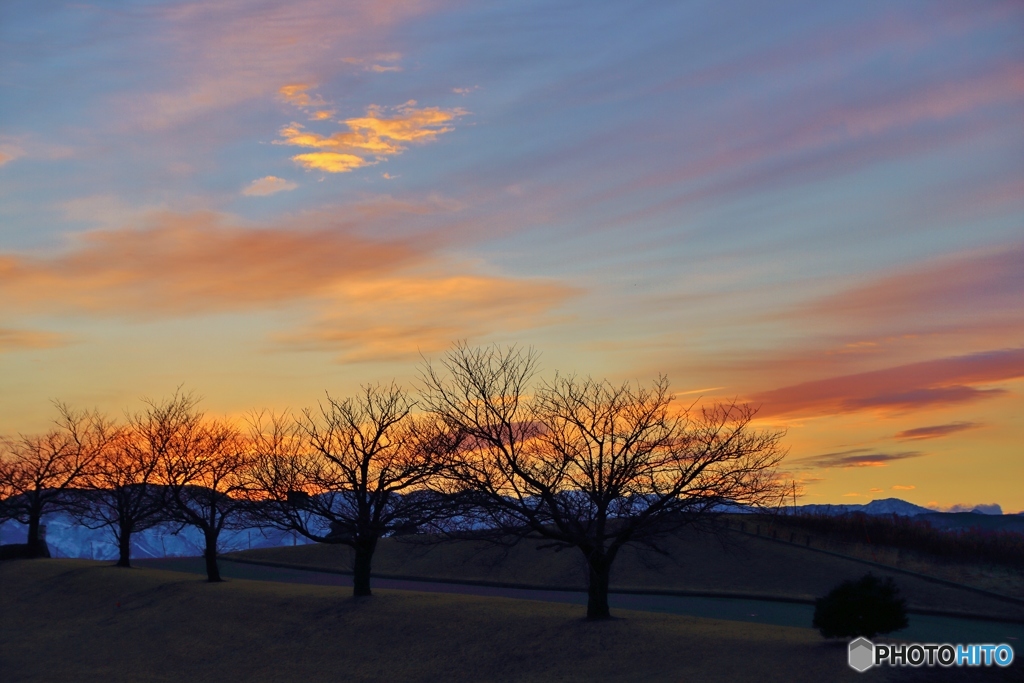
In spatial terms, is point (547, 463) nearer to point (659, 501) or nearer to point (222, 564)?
point (659, 501)

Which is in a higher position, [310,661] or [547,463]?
[547,463]

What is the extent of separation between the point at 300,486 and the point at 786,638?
19.4m

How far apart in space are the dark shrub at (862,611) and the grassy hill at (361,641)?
1.68 feet

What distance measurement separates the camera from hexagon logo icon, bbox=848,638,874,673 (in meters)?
18.3

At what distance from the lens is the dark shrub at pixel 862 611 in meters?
19.5

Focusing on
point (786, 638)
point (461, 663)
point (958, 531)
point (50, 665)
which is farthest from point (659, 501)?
point (958, 531)

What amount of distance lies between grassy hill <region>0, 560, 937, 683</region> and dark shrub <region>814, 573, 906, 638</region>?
0.51m

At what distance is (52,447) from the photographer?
54750 mm

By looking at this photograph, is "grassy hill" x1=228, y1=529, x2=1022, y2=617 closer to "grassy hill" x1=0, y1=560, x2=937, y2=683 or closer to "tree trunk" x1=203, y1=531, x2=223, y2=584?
"grassy hill" x1=0, y1=560, x2=937, y2=683

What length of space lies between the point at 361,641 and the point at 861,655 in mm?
14407

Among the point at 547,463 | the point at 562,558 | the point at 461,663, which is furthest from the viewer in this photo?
the point at 562,558

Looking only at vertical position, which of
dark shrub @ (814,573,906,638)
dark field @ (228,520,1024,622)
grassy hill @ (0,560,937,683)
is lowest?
grassy hill @ (0,560,937,683)

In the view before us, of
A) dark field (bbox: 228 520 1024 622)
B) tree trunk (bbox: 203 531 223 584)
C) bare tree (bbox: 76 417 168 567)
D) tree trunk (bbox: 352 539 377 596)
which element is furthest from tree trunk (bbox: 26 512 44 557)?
tree trunk (bbox: 352 539 377 596)

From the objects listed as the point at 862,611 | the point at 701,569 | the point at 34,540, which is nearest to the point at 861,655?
the point at 862,611
